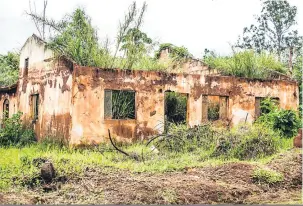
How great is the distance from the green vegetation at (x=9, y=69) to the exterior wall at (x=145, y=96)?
31.9ft

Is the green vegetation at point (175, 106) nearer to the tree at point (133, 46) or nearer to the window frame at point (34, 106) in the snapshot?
the tree at point (133, 46)

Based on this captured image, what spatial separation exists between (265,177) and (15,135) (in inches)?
390

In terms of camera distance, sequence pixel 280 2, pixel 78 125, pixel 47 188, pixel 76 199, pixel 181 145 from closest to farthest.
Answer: pixel 76 199, pixel 47 188, pixel 181 145, pixel 78 125, pixel 280 2

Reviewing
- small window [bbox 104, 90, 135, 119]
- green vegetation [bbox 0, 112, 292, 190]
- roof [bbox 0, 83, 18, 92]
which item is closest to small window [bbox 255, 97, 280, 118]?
green vegetation [bbox 0, 112, 292, 190]

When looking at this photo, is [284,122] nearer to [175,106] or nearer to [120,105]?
[175,106]

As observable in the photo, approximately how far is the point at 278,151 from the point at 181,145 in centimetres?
259

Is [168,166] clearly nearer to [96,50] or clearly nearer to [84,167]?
[84,167]

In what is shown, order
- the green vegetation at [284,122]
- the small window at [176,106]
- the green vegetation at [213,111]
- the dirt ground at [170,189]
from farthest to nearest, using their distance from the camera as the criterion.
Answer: the green vegetation at [213,111], the small window at [176,106], the green vegetation at [284,122], the dirt ground at [170,189]

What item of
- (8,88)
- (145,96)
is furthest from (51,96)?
(8,88)

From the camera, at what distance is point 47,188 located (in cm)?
952

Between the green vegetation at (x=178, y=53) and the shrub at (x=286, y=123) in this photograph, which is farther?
the green vegetation at (x=178, y=53)

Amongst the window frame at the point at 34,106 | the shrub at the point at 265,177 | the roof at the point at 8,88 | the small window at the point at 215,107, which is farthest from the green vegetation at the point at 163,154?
the roof at the point at 8,88

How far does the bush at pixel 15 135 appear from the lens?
1678cm

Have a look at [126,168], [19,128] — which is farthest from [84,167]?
[19,128]
